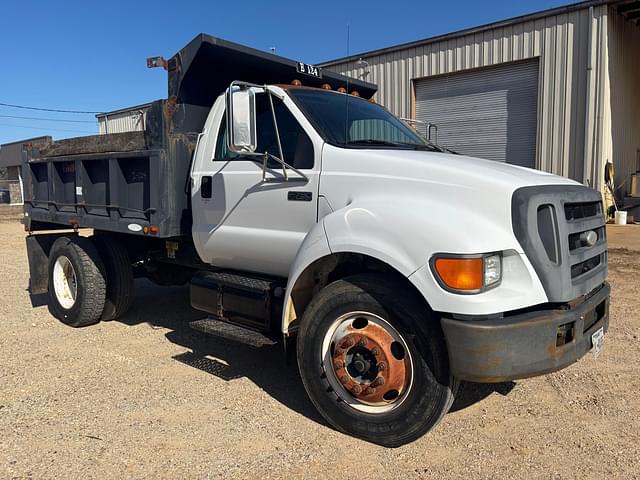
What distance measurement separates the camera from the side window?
391 centimetres

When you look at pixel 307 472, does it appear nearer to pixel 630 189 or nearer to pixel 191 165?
pixel 191 165

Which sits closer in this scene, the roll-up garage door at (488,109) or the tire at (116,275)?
the tire at (116,275)

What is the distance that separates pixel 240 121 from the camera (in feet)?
12.1

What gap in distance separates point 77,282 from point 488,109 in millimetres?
12478

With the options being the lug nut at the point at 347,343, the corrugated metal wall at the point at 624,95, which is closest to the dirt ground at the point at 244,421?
the lug nut at the point at 347,343

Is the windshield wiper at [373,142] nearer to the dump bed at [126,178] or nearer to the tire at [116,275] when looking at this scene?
the dump bed at [126,178]

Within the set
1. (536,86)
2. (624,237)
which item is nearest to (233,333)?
(624,237)

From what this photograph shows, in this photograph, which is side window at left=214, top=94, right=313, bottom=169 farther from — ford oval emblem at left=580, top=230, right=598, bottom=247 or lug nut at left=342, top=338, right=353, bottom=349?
ford oval emblem at left=580, top=230, right=598, bottom=247

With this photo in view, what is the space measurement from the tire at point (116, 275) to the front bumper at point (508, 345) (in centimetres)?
411

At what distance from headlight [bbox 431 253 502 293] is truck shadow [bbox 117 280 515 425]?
1348mm

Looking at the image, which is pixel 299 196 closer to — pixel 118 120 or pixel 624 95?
pixel 624 95

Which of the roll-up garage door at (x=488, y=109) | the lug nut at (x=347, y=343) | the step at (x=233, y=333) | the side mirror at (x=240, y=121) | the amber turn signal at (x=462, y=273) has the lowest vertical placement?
the step at (x=233, y=333)

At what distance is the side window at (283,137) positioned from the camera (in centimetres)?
391

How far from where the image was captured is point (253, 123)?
369cm
